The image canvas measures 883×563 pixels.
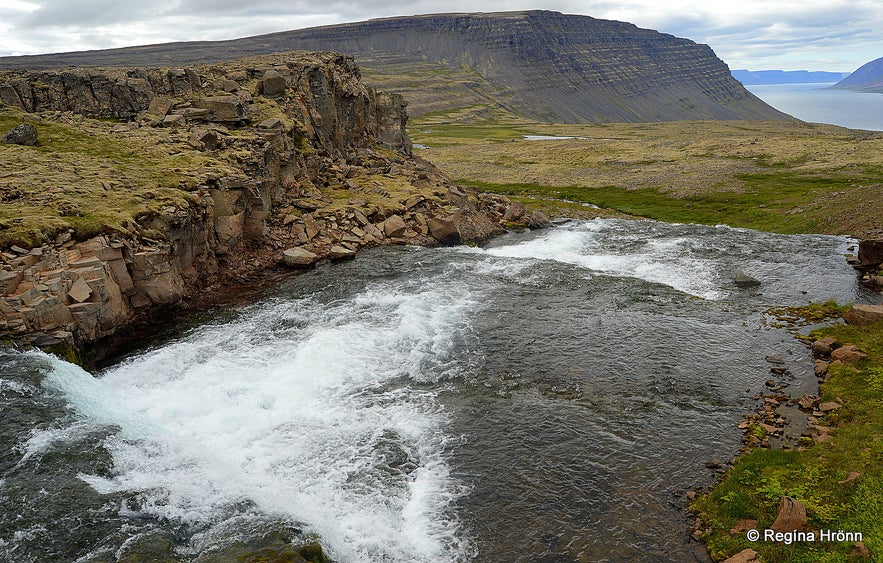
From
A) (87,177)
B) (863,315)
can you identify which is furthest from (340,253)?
(863,315)

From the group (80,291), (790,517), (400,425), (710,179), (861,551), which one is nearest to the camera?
(861,551)

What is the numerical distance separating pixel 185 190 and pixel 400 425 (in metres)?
25.5

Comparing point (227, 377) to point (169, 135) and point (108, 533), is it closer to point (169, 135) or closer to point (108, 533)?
point (108, 533)

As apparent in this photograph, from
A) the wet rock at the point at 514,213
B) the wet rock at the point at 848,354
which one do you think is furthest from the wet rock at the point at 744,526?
the wet rock at the point at 514,213

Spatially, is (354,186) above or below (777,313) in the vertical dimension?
above

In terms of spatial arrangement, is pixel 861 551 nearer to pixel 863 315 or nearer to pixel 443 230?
pixel 863 315

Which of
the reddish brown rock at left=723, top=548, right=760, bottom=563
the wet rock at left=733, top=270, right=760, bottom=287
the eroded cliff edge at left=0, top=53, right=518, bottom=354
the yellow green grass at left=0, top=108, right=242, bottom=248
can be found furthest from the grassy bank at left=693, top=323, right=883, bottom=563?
the yellow green grass at left=0, top=108, right=242, bottom=248

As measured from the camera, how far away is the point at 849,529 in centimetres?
1778

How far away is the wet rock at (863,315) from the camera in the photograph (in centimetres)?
3412

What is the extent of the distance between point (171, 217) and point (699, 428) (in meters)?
32.0

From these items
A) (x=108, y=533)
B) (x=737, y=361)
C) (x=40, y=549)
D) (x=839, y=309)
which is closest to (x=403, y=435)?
(x=108, y=533)

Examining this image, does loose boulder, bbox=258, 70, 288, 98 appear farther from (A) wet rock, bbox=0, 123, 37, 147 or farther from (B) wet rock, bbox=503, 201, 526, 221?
(B) wet rock, bbox=503, 201, 526, 221

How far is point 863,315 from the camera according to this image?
34562 mm

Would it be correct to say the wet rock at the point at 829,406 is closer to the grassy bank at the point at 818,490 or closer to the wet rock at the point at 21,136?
the grassy bank at the point at 818,490
